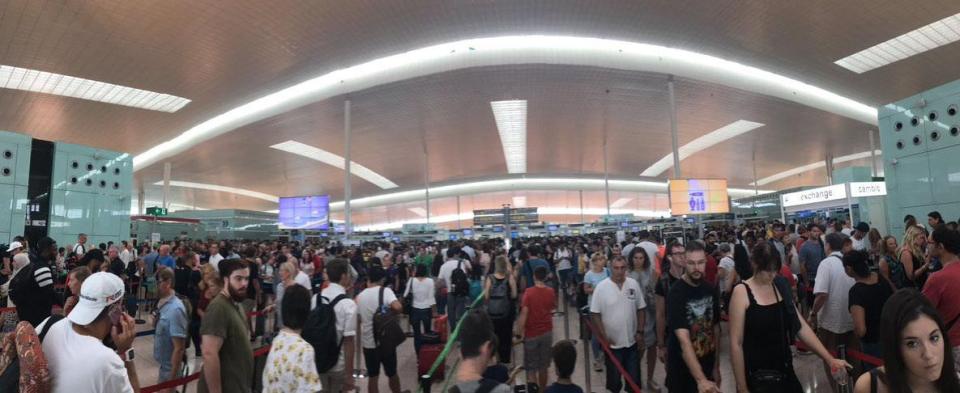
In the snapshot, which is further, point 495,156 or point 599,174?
point 599,174

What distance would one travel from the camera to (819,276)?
4.79 m

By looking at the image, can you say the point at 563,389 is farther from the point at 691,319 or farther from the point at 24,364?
the point at 24,364

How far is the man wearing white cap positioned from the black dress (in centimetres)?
306

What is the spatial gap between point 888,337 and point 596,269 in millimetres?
5079

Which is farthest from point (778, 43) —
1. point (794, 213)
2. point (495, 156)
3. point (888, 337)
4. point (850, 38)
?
point (495, 156)

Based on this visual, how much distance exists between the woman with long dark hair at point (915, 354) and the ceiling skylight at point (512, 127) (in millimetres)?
18430

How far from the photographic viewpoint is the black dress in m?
2.71

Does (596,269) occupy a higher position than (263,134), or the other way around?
(263,134)

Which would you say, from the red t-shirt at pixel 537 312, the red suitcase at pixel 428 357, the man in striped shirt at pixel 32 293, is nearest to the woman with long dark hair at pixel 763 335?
the red t-shirt at pixel 537 312

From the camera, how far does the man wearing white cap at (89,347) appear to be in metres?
1.85

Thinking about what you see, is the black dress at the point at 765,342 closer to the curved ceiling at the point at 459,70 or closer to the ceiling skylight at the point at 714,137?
the curved ceiling at the point at 459,70

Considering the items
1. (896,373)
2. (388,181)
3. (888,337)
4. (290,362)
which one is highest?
(388,181)

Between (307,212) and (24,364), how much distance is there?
1975 centimetres

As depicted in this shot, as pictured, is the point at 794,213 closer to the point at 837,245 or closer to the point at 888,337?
the point at 837,245
